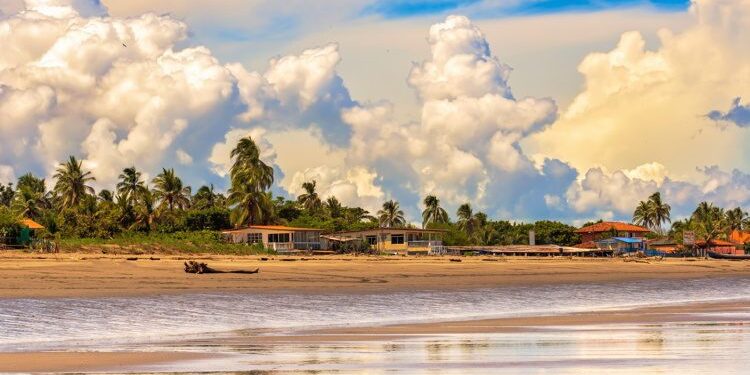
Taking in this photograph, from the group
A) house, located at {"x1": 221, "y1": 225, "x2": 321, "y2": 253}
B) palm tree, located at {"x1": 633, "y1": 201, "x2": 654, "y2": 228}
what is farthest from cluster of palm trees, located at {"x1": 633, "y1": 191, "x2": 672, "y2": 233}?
house, located at {"x1": 221, "y1": 225, "x2": 321, "y2": 253}

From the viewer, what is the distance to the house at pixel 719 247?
493ft

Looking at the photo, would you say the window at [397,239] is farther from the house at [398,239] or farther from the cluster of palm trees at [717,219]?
→ the cluster of palm trees at [717,219]

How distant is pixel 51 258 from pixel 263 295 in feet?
88.0

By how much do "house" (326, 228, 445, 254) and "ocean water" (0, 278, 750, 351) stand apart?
65.4 meters

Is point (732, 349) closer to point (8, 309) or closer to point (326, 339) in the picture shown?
point (326, 339)

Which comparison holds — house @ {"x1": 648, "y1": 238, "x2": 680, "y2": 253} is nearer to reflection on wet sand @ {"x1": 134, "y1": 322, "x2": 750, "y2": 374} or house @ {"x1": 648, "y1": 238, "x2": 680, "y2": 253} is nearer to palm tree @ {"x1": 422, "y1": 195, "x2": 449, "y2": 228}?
palm tree @ {"x1": 422, "y1": 195, "x2": 449, "y2": 228}

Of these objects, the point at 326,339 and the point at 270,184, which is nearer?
the point at 326,339

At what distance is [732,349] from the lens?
1733 centimetres

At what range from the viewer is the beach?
53.5 ft

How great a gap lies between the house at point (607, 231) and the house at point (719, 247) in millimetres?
12422

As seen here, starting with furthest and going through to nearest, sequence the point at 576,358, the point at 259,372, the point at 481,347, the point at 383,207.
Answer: the point at 383,207 < the point at 481,347 < the point at 576,358 < the point at 259,372

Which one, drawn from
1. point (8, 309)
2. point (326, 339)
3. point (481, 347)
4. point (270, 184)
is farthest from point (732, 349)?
point (270, 184)

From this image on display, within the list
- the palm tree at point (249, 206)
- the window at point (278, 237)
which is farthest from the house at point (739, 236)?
the window at point (278, 237)

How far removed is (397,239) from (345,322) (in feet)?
282
